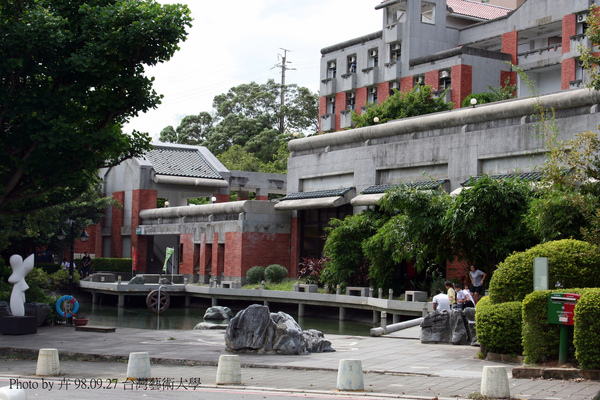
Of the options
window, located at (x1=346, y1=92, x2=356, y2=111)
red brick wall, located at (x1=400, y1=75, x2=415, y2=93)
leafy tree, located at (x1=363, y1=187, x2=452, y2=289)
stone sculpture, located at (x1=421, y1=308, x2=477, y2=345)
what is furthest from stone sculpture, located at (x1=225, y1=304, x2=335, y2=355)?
window, located at (x1=346, y1=92, x2=356, y2=111)

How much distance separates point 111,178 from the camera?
56844 millimetres

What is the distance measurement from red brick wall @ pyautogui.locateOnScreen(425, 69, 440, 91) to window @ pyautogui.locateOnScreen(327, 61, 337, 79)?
10.2 m

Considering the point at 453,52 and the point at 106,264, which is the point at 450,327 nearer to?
the point at 453,52

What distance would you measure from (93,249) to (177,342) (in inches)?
1566

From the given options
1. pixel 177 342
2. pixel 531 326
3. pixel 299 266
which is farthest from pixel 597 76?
pixel 299 266

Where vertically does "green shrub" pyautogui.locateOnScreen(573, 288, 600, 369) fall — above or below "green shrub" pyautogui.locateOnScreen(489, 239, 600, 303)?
below

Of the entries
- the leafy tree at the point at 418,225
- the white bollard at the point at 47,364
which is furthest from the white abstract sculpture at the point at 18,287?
the leafy tree at the point at 418,225

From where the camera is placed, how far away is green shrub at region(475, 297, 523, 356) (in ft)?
49.2

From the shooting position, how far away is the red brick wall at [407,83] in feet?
163

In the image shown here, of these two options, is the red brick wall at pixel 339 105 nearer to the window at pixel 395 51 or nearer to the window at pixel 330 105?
the window at pixel 330 105

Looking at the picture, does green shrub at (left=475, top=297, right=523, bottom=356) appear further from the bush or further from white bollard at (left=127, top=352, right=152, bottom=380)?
the bush

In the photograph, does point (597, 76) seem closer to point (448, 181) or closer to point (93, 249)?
point (448, 181)

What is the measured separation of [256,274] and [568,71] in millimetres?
21529

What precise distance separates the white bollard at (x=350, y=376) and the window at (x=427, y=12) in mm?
42105
